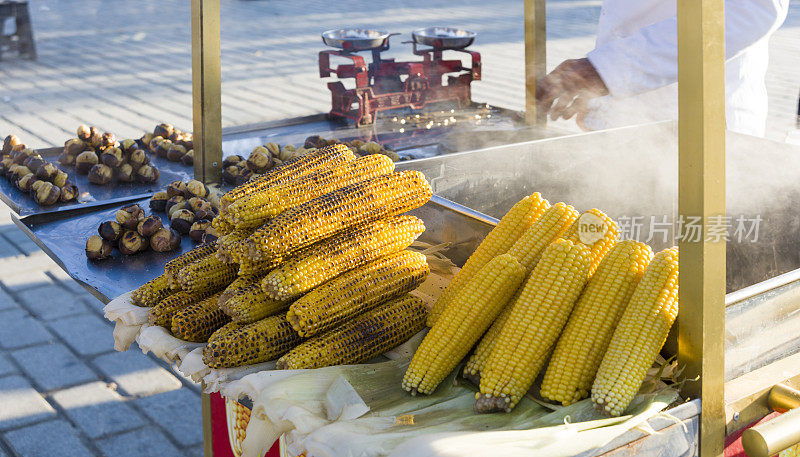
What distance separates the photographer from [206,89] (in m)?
2.66

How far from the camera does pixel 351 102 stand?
3.69 m

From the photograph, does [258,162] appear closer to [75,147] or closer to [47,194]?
[47,194]

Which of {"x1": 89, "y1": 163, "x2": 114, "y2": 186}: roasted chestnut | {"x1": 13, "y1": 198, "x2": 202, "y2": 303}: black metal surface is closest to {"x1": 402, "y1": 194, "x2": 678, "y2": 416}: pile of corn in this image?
{"x1": 13, "y1": 198, "x2": 202, "y2": 303}: black metal surface

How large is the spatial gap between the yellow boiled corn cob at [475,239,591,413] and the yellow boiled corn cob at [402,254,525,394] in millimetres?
50

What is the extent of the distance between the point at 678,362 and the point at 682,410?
95 mm

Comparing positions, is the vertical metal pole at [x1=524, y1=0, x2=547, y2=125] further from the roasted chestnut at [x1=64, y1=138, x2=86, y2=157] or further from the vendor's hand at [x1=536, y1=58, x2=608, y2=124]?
the roasted chestnut at [x1=64, y1=138, x2=86, y2=157]

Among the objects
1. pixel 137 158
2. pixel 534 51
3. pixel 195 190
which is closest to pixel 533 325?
pixel 195 190

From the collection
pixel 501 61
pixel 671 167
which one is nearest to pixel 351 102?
pixel 671 167

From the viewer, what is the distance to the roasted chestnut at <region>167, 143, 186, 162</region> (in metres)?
3.14

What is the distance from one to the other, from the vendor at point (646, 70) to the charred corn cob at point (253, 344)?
2032mm

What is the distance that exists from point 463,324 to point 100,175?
1.95 meters

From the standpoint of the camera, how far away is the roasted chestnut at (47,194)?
98.6 inches

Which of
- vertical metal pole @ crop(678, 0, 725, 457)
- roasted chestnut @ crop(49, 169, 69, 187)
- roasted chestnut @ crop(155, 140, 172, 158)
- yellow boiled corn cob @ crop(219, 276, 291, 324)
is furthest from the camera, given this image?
roasted chestnut @ crop(155, 140, 172, 158)

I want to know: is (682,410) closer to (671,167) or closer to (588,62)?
(671,167)
